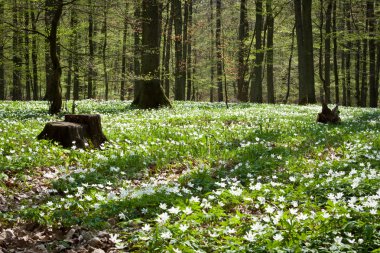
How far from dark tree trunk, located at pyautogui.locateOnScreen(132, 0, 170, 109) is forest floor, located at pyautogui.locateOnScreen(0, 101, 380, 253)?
22.8 ft

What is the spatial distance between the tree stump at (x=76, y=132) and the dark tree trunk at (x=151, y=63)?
Result: 8.93 m

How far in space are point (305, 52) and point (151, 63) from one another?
39.8ft

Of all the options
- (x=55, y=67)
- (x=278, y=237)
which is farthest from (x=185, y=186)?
(x=55, y=67)

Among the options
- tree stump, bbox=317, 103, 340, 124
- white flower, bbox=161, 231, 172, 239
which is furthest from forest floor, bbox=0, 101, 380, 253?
tree stump, bbox=317, 103, 340, 124

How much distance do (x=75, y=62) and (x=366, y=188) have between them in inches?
520

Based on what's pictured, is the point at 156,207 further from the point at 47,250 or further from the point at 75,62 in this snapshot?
the point at 75,62

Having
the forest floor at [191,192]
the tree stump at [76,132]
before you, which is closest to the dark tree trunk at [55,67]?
the forest floor at [191,192]

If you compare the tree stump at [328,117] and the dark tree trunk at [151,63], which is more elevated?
the dark tree trunk at [151,63]

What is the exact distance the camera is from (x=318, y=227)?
13.0 feet

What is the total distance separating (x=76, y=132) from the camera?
352 inches

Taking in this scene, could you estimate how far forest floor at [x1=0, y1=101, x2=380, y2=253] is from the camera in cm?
387

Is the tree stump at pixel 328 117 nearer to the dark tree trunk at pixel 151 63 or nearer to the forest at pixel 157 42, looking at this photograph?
the forest at pixel 157 42

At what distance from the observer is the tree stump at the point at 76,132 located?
887 cm

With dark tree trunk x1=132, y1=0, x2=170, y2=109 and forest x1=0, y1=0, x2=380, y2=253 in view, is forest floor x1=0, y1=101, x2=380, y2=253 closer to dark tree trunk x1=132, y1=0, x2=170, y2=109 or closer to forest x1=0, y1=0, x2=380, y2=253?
forest x1=0, y1=0, x2=380, y2=253
